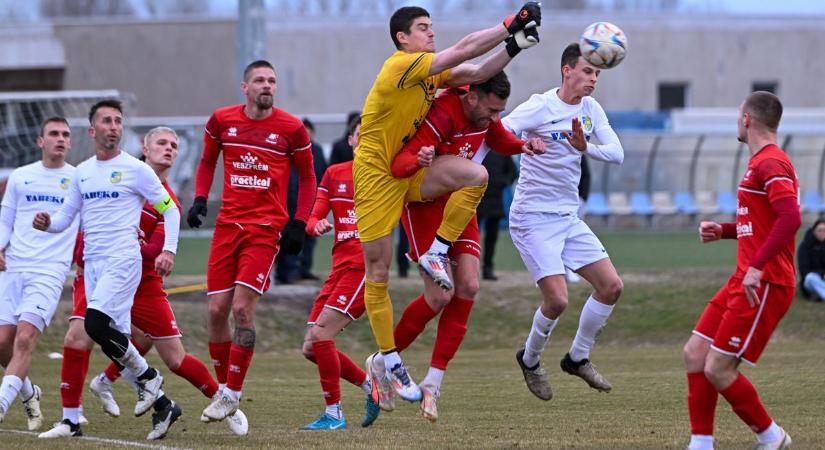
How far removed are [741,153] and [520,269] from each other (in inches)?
653

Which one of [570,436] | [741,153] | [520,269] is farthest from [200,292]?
[741,153]

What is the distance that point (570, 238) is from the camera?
10523 millimetres

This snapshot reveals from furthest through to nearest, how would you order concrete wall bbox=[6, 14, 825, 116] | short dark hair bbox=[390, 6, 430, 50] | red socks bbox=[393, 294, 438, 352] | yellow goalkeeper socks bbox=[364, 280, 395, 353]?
1. concrete wall bbox=[6, 14, 825, 116]
2. red socks bbox=[393, 294, 438, 352]
3. yellow goalkeeper socks bbox=[364, 280, 395, 353]
4. short dark hair bbox=[390, 6, 430, 50]

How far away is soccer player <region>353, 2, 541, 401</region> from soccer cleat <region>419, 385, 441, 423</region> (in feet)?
0.23

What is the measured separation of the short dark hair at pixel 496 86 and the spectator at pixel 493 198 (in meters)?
9.97

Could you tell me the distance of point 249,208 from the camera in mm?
10047

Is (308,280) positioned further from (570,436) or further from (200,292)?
(570,436)

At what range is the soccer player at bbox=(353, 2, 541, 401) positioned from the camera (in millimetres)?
8578

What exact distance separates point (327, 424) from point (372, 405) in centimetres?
40

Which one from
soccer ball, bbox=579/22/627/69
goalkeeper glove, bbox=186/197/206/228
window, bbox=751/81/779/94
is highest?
soccer ball, bbox=579/22/627/69

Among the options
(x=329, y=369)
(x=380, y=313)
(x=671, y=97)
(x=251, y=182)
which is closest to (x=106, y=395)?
(x=329, y=369)

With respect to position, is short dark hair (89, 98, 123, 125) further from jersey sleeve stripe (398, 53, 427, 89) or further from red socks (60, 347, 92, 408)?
jersey sleeve stripe (398, 53, 427, 89)

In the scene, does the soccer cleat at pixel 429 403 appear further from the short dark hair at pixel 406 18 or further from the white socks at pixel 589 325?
the short dark hair at pixel 406 18

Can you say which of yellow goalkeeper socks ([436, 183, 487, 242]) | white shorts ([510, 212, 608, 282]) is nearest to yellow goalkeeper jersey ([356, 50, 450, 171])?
yellow goalkeeper socks ([436, 183, 487, 242])
